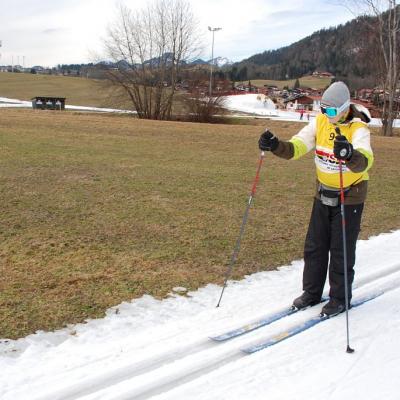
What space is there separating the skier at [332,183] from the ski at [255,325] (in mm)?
126

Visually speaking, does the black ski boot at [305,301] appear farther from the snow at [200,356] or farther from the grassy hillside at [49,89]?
the grassy hillside at [49,89]

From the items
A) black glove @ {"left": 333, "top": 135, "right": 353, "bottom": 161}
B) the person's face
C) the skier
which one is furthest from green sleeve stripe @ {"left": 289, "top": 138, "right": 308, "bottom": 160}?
black glove @ {"left": 333, "top": 135, "right": 353, "bottom": 161}

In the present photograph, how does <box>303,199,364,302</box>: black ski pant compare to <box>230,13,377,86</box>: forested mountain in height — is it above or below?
below

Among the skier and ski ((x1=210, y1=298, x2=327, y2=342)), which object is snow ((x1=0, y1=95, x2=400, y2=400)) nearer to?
ski ((x1=210, y1=298, x2=327, y2=342))

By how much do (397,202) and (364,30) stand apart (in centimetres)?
2535

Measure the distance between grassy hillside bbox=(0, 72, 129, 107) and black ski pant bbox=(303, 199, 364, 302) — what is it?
5576cm

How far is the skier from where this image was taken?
378 centimetres

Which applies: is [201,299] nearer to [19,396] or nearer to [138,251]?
[138,251]

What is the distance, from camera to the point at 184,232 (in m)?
6.32

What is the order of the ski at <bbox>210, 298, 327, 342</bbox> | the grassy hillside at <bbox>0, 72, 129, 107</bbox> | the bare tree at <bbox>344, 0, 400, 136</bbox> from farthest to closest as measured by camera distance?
the grassy hillside at <bbox>0, 72, 129, 107</bbox> → the bare tree at <bbox>344, 0, 400, 136</bbox> → the ski at <bbox>210, 298, 327, 342</bbox>

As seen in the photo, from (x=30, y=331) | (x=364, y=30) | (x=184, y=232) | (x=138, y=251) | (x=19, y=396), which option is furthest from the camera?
(x=364, y=30)

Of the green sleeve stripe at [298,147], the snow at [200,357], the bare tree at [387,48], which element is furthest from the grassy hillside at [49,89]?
the snow at [200,357]

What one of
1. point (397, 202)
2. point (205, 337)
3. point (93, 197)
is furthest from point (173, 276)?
point (397, 202)

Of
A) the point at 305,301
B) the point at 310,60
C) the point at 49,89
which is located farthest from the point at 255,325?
the point at 310,60
